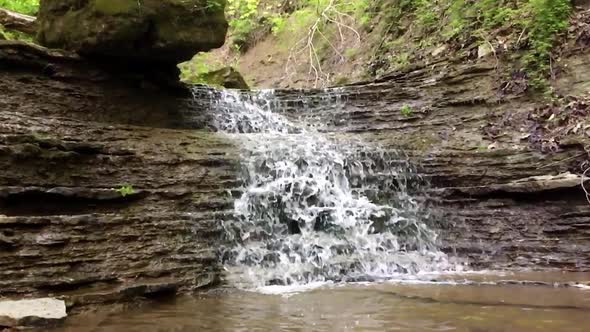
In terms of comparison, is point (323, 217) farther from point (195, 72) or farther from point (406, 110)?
point (195, 72)

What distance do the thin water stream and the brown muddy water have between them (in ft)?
0.04

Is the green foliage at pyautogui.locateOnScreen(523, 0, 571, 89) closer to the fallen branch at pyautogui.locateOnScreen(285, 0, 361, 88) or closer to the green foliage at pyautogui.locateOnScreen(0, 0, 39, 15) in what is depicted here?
the fallen branch at pyautogui.locateOnScreen(285, 0, 361, 88)

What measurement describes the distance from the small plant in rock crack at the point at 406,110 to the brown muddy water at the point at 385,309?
4572 mm

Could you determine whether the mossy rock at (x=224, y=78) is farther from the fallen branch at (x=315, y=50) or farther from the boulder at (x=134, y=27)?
the boulder at (x=134, y=27)

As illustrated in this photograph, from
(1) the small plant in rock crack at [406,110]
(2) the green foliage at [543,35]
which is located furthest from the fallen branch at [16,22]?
(2) the green foliage at [543,35]

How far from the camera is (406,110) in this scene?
9.74 m

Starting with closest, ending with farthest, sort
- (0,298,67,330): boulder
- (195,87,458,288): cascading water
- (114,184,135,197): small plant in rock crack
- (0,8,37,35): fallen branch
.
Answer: (0,298,67,330): boulder, (114,184,135,197): small plant in rock crack, (195,87,458,288): cascading water, (0,8,37,35): fallen branch

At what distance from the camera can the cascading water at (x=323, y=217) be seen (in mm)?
6277

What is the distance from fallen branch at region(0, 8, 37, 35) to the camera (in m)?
9.37

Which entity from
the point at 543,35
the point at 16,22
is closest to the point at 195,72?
the point at 16,22

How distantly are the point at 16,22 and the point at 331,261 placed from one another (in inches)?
293

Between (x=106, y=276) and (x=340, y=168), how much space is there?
13.0ft

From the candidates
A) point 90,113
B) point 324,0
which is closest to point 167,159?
point 90,113

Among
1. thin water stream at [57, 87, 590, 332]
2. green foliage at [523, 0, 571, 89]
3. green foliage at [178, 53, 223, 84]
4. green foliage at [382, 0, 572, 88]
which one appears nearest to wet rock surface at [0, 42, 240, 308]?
thin water stream at [57, 87, 590, 332]
